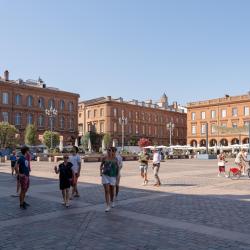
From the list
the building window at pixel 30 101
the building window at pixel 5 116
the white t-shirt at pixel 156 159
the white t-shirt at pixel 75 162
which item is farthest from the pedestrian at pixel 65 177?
Answer: the building window at pixel 30 101

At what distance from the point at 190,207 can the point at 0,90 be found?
2305 inches

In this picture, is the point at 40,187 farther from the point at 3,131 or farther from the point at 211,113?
the point at 211,113

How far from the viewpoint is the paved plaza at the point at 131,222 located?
656cm

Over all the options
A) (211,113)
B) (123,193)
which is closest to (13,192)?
(123,193)

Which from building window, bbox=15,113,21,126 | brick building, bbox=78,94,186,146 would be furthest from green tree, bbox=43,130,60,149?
brick building, bbox=78,94,186,146

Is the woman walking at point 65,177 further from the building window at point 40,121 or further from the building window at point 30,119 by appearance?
the building window at point 40,121

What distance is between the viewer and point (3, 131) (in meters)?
49.2

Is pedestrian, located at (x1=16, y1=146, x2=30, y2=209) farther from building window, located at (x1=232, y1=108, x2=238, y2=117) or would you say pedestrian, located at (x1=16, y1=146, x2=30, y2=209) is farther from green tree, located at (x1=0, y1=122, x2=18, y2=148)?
building window, located at (x1=232, y1=108, x2=238, y2=117)

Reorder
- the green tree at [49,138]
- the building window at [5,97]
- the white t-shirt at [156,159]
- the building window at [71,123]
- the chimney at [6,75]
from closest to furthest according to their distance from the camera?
1. the white t-shirt at [156,159]
2. the green tree at [49,138]
3. the building window at [5,97]
4. the chimney at [6,75]
5. the building window at [71,123]

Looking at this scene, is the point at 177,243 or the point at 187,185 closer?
the point at 177,243

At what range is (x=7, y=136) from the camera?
49.8 m

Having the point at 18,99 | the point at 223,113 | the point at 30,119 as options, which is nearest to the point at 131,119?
the point at 223,113

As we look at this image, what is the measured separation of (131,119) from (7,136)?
4174cm

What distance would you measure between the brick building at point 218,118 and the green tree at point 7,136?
41.8 meters
